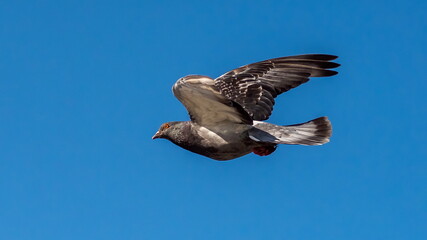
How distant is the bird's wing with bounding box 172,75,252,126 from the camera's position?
10992mm

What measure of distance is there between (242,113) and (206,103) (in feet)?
2.46

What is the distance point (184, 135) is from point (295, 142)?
2.08m

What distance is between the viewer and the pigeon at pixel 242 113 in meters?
11.8

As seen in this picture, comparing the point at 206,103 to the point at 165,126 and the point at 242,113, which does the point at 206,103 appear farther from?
the point at 165,126

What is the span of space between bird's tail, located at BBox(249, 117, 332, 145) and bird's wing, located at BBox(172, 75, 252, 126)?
1.17 ft

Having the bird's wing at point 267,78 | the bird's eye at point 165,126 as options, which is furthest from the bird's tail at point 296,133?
the bird's eye at point 165,126

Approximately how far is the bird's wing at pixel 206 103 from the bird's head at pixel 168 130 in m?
0.62

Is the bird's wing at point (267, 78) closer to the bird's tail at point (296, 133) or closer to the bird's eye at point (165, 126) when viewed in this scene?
the bird's tail at point (296, 133)

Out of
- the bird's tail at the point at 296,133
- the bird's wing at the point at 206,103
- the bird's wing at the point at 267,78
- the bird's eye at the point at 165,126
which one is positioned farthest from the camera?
the bird's wing at the point at 267,78

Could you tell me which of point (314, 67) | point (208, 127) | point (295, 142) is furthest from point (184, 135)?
point (314, 67)

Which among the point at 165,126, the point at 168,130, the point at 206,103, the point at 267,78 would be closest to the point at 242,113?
the point at 206,103

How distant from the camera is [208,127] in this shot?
41.3 feet

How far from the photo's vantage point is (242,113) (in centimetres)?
1223

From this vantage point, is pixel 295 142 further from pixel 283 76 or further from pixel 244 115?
pixel 283 76
